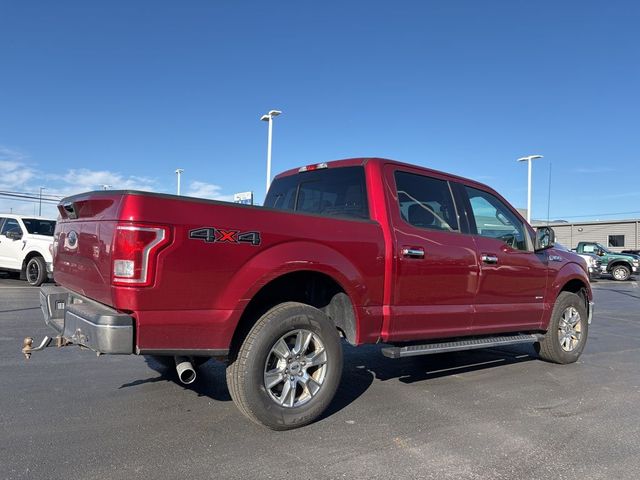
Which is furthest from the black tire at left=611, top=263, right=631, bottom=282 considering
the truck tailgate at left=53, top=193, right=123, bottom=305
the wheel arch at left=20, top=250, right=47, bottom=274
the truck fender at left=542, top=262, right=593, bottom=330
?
the truck tailgate at left=53, top=193, right=123, bottom=305

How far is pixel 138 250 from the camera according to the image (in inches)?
124

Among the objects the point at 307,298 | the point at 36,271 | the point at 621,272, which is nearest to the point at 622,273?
the point at 621,272

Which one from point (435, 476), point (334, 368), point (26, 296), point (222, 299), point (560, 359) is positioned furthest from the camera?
point (26, 296)

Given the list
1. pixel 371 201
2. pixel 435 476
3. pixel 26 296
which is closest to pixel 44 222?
pixel 26 296

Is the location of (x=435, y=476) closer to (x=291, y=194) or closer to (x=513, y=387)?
(x=513, y=387)

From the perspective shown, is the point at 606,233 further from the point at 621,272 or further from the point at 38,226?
the point at 38,226

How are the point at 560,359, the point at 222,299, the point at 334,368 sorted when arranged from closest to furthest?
the point at 222,299 → the point at 334,368 → the point at 560,359

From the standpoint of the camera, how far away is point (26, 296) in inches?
439

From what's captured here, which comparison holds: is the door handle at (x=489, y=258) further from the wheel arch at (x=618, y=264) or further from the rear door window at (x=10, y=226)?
the wheel arch at (x=618, y=264)

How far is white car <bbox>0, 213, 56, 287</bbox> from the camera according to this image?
13172mm

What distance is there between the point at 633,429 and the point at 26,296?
1115 cm

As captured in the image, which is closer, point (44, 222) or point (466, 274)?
point (466, 274)

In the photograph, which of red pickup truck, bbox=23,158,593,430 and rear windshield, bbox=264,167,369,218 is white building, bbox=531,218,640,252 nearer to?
red pickup truck, bbox=23,158,593,430

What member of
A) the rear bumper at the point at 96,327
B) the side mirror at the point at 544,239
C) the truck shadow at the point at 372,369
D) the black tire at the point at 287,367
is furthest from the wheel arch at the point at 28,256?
the side mirror at the point at 544,239
